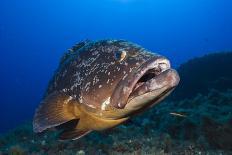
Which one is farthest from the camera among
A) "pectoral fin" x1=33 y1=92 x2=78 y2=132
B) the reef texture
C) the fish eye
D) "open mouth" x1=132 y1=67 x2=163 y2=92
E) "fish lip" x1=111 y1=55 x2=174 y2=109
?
the reef texture

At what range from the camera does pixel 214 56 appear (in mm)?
18438

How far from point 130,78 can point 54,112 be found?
168cm

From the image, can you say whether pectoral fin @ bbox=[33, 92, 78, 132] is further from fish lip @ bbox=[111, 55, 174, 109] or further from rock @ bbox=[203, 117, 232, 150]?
rock @ bbox=[203, 117, 232, 150]

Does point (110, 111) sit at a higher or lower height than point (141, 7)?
lower

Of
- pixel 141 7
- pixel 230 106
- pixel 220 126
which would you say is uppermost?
pixel 141 7

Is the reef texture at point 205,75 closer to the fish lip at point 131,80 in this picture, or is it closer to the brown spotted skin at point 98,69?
the brown spotted skin at point 98,69

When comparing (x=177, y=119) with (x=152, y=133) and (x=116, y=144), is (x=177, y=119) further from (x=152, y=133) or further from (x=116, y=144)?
(x=116, y=144)

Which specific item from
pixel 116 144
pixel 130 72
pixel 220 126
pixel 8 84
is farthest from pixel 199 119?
pixel 8 84

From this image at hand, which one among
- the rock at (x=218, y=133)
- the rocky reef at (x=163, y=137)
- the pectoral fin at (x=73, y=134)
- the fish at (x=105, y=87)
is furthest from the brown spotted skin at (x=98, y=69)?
the rock at (x=218, y=133)

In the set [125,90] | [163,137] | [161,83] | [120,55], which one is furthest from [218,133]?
[125,90]

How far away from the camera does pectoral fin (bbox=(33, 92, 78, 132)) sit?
4785mm

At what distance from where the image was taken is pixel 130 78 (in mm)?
3984

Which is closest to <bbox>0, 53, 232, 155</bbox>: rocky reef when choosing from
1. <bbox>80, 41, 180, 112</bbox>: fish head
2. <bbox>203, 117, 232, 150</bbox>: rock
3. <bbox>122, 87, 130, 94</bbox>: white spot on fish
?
<bbox>203, 117, 232, 150</bbox>: rock

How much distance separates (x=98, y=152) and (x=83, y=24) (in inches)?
6811
